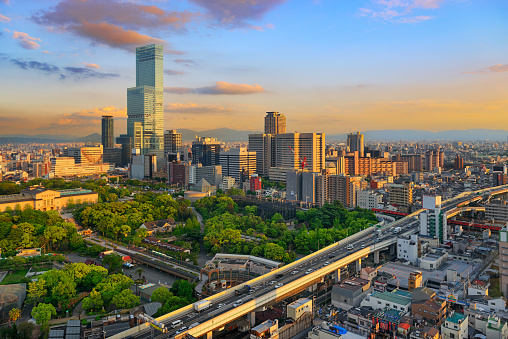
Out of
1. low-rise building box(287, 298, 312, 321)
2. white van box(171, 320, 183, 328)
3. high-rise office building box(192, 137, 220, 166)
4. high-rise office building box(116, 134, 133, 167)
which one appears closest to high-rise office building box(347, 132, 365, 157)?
high-rise office building box(192, 137, 220, 166)

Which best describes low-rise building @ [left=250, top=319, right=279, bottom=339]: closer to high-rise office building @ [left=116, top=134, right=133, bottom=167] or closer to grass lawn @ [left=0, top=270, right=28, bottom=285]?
grass lawn @ [left=0, top=270, right=28, bottom=285]

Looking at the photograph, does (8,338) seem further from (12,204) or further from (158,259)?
(12,204)

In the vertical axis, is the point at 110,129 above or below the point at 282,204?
above

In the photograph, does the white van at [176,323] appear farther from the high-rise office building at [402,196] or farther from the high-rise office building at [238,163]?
the high-rise office building at [238,163]

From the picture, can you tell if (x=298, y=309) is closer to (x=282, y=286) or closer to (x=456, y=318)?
(x=282, y=286)

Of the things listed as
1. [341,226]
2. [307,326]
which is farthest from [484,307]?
[341,226]

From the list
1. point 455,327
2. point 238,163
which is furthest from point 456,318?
point 238,163
